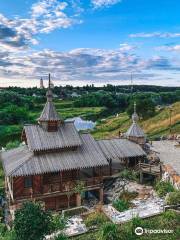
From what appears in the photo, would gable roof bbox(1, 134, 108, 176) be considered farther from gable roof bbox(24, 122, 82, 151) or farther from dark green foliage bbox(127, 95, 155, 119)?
dark green foliage bbox(127, 95, 155, 119)

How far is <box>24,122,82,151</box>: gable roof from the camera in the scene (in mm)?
26438

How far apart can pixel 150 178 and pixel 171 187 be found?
207 inches

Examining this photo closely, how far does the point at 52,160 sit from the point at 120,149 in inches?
302

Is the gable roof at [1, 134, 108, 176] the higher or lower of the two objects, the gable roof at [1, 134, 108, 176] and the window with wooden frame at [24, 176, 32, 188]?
the higher

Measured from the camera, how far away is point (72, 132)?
2842 cm

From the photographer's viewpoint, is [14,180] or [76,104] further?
[76,104]

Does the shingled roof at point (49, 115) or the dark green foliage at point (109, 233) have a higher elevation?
the shingled roof at point (49, 115)

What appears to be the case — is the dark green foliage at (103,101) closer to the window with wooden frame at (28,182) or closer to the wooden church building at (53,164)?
the wooden church building at (53,164)

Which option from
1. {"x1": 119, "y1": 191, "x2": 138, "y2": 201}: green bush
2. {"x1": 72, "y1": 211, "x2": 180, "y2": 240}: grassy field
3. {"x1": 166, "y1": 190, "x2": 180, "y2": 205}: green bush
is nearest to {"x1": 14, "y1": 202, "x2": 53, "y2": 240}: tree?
{"x1": 72, "y1": 211, "x2": 180, "y2": 240}: grassy field

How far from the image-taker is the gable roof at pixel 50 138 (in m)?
26.4

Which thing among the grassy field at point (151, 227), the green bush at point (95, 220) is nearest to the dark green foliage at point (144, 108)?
the green bush at point (95, 220)

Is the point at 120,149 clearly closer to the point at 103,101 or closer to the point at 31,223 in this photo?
the point at 31,223

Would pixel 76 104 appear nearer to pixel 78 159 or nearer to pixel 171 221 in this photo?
pixel 78 159

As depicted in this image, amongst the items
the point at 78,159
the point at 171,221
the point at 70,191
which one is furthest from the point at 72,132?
the point at 171,221
